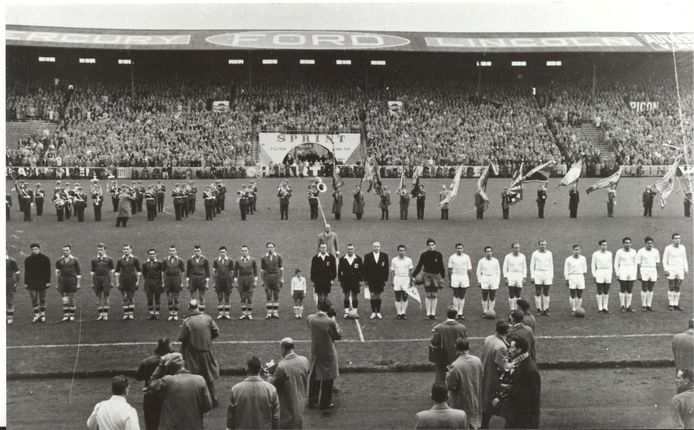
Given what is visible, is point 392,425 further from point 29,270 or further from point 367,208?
point 367,208

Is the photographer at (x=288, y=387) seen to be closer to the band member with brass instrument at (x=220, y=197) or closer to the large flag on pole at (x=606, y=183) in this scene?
the large flag on pole at (x=606, y=183)

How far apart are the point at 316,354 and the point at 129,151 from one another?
37.0 m

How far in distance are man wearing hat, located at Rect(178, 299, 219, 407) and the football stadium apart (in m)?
0.05

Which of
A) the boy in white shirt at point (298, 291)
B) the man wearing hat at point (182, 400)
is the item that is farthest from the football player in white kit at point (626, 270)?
the man wearing hat at point (182, 400)

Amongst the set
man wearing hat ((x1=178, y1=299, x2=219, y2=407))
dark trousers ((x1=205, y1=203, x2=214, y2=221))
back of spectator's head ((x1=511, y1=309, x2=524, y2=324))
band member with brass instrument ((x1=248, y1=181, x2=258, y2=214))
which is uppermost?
band member with brass instrument ((x1=248, y1=181, x2=258, y2=214))

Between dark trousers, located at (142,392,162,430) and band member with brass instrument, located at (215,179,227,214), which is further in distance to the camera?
band member with brass instrument, located at (215,179,227,214)

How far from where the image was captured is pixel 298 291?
1550cm

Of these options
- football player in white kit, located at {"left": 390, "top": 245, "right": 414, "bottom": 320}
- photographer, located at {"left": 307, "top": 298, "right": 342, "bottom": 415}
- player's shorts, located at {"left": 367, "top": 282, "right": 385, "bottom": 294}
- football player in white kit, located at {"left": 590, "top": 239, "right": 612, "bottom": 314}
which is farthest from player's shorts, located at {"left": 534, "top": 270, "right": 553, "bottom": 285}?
photographer, located at {"left": 307, "top": 298, "right": 342, "bottom": 415}

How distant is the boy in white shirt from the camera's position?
15.4 meters

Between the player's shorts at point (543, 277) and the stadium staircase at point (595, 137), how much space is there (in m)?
34.3

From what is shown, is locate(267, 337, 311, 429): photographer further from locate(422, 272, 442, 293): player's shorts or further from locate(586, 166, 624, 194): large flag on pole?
locate(586, 166, 624, 194): large flag on pole

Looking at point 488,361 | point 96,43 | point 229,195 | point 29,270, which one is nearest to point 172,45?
point 96,43

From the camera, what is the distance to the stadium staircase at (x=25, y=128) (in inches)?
1786

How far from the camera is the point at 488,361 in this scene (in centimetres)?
956
